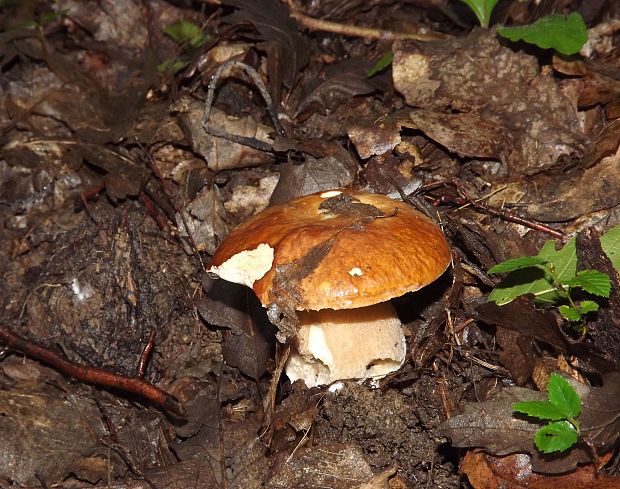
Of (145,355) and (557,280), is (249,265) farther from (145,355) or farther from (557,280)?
(557,280)

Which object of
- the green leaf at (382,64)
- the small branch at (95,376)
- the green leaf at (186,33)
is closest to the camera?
the small branch at (95,376)

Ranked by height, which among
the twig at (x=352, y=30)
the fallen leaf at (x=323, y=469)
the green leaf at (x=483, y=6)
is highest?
the green leaf at (x=483, y=6)

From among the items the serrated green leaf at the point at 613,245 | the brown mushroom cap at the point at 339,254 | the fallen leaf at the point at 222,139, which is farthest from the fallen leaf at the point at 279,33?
the serrated green leaf at the point at 613,245

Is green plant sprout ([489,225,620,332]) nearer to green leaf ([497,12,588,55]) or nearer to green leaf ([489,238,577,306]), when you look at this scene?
green leaf ([489,238,577,306])

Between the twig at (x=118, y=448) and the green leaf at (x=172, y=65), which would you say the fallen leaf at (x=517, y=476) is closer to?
the twig at (x=118, y=448)

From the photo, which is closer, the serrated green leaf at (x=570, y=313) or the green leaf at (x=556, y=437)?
the green leaf at (x=556, y=437)

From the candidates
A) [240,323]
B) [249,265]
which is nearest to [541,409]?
[249,265]
